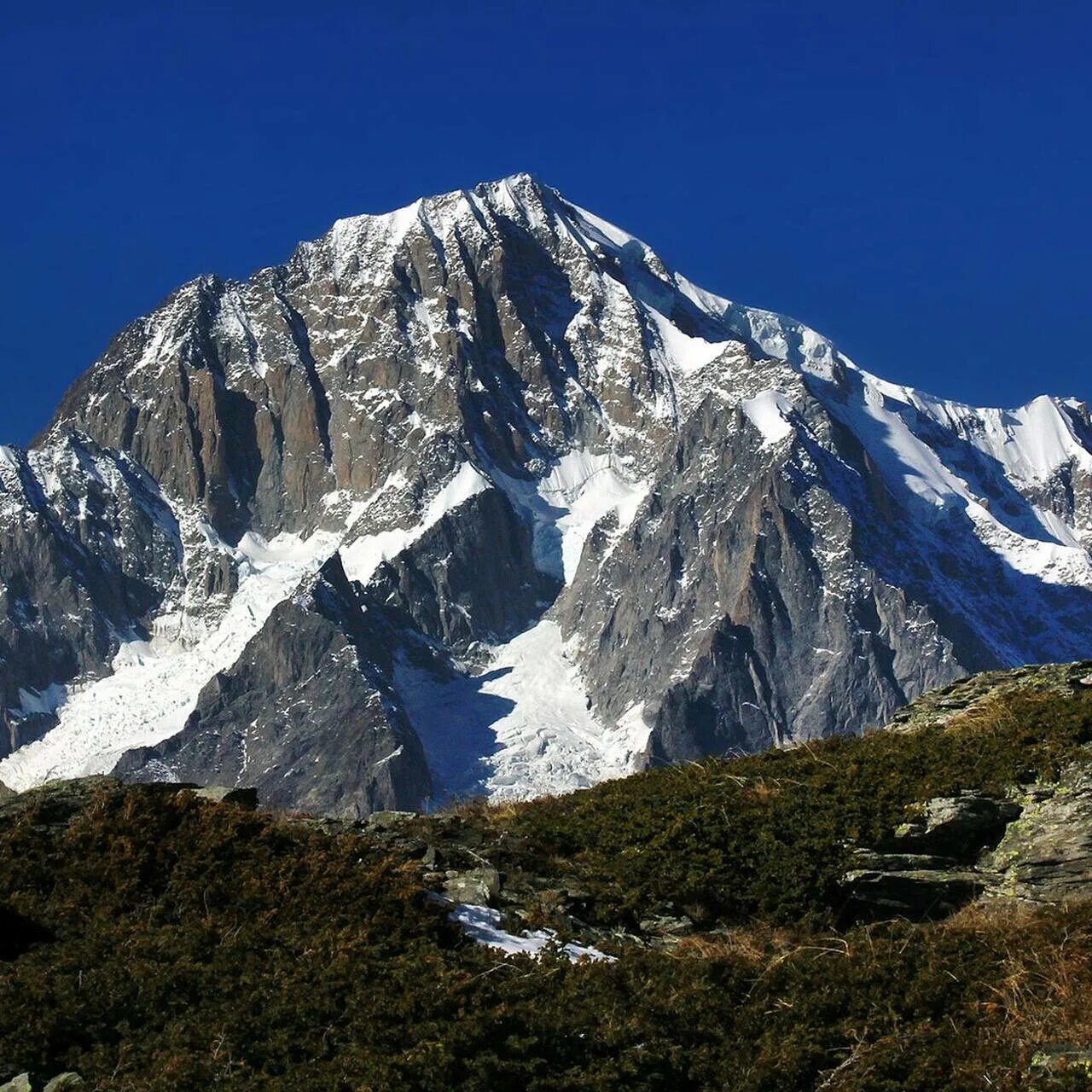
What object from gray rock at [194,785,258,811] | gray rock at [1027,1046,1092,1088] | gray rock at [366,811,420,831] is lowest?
gray rock at [1027,1046,1092,1088]

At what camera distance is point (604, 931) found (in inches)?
747

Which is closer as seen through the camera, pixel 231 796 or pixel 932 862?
pixel 932 862

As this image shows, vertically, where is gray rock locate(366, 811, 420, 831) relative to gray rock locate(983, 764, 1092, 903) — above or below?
above

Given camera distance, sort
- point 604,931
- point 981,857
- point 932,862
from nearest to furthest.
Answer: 1. point 604,931
2. point 932,862
3. point 981,857

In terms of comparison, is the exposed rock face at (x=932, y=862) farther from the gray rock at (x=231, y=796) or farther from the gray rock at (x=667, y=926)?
the gray rock at (x=231, y=796)

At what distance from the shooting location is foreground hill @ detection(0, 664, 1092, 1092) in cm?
1456

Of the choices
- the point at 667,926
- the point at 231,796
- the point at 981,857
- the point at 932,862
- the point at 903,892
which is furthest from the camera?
the point at 231,796

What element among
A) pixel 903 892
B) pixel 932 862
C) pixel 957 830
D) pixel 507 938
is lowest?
pixel 507 938

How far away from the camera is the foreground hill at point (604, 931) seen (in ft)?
47.8

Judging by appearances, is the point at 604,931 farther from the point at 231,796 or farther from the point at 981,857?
the point at 231,796

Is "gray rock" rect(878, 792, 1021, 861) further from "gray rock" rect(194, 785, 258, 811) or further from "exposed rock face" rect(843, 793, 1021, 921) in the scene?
"gray rock" rect(194, 785, 258, 811)

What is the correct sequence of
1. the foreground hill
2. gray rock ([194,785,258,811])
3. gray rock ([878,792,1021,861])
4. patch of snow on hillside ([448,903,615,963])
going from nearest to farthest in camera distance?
the foreground hill
patch of snow on hillside ([448,903,615,963])
gray rock ([878,792,1021,861])
gray rock ([194,785,258,811])

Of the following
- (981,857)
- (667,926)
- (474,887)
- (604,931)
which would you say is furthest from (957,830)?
(474,887)

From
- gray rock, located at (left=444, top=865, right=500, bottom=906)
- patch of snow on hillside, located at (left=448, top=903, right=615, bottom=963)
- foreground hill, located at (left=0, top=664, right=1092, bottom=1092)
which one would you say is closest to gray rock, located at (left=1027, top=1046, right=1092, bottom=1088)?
foreground hill, located at (left=0, top=664, right=1092, bottom=1092)
